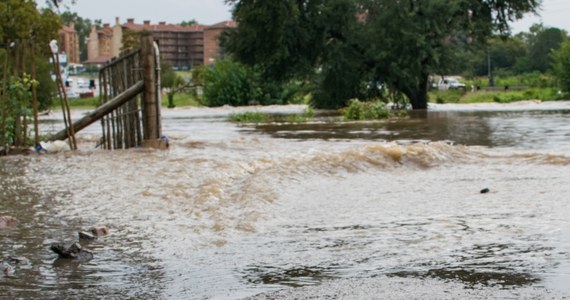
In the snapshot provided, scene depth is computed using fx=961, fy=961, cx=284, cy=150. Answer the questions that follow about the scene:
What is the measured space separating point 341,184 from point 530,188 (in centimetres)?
243

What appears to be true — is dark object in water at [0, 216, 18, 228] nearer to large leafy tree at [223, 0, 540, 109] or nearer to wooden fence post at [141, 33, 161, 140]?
wooden fence post at [141, 33, 161, 140]

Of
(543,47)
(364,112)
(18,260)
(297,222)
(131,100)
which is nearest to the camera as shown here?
(18,260)

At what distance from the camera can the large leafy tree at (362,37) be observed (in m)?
35.3

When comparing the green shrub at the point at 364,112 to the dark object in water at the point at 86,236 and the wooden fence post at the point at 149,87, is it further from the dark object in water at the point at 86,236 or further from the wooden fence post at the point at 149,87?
the dark object in water at the point at 86,236

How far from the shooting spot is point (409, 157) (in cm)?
1476

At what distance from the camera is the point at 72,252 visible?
23.2ft

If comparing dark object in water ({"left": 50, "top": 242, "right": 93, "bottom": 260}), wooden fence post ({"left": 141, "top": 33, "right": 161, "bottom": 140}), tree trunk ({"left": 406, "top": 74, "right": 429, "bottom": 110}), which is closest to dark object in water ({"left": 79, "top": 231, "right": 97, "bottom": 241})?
dark object in water ({"left": 50, "top": 242, "right": 93, "bottom": 260})

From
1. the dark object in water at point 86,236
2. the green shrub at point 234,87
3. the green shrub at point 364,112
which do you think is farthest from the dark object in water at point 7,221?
the green shrub at point 234,87

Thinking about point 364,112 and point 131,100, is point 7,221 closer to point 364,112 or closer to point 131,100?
point 131,100

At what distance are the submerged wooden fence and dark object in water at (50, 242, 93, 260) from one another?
29.8ft

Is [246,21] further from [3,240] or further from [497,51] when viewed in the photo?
[497,51]

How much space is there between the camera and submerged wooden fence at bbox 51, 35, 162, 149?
1628 cm

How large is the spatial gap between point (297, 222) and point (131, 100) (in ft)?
27.5

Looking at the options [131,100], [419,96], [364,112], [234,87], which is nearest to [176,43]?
[234,87]
